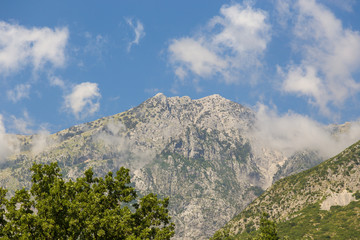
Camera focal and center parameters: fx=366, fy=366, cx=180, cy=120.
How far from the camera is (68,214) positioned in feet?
130

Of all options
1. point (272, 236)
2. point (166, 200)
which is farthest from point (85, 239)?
point (272, 236)

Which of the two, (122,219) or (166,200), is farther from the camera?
(166,200)

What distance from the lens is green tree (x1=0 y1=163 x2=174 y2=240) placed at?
125 feet

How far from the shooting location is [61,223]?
39469 mm

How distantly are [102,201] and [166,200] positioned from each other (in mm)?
9412

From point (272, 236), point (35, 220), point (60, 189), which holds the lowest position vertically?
point (272, 236)

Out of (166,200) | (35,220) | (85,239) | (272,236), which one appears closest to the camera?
(35,220)

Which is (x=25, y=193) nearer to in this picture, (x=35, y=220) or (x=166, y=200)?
(x=35, y=220)

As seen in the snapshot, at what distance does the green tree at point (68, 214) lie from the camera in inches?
1503

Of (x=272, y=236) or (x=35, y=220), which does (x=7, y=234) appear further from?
(x=272, y=236)

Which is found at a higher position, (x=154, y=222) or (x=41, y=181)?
(x=41, y=181)

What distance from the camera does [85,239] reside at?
40.5 meters

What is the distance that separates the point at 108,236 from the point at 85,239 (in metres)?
2.51

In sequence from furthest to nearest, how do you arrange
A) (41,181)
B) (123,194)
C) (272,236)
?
(272,236)
(123,194)
(41,181)
